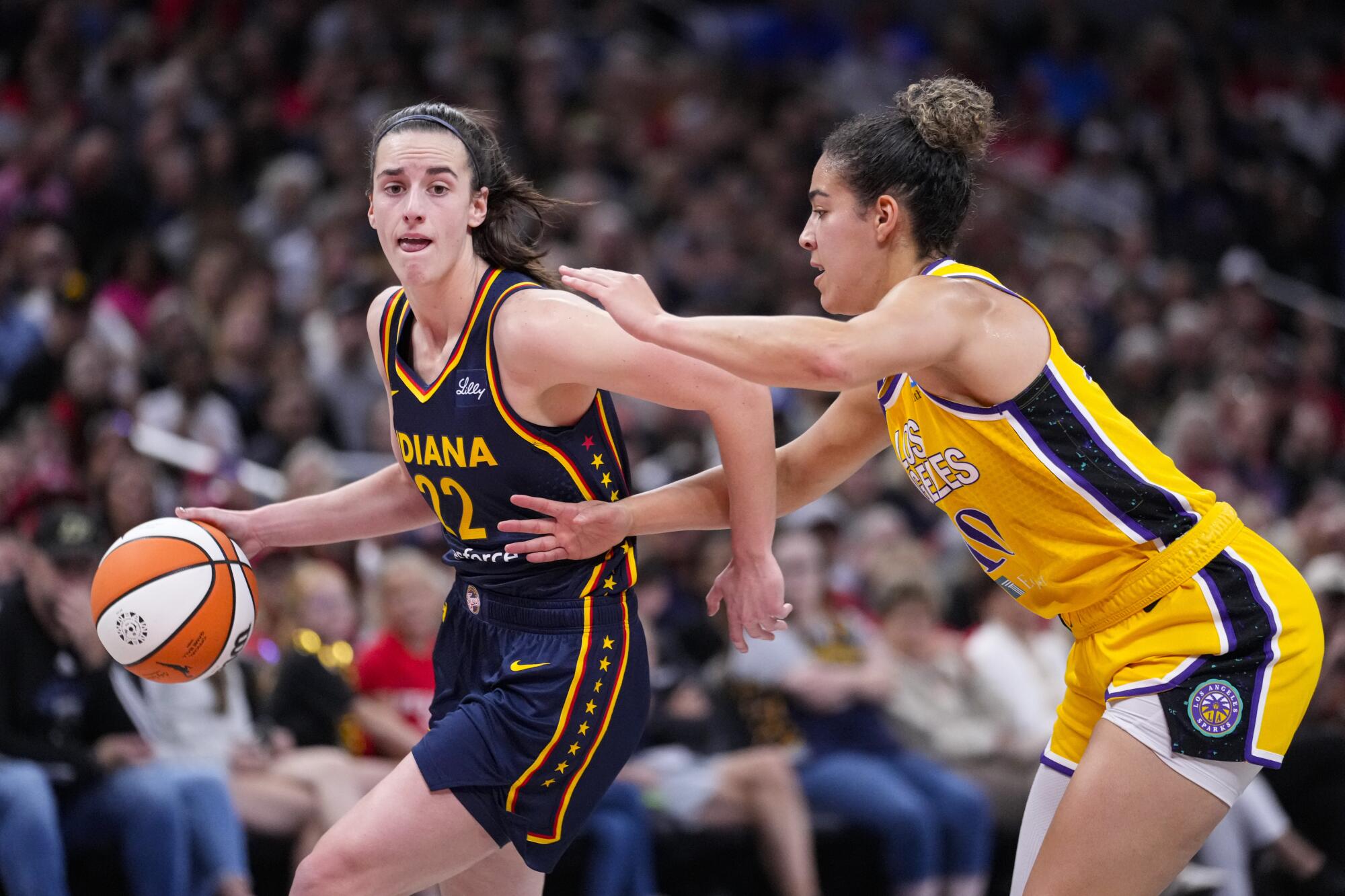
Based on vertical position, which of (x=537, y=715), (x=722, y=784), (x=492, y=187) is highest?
(x=492, y=187)

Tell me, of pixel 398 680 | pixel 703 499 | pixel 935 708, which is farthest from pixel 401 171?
pixel 935 708

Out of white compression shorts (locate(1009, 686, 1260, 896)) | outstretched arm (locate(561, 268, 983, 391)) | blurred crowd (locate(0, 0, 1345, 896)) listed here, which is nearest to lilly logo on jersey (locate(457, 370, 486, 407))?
outstretched arm (locate(561, 268, 983, 391))

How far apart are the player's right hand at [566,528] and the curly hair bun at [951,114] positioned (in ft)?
3.67

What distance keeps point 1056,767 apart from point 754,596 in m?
0.82

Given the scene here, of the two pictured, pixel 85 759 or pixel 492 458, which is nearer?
pixel 492 458

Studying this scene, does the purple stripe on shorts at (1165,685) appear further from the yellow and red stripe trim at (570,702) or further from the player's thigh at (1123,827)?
the yellow and red stripe trim at (570,702)

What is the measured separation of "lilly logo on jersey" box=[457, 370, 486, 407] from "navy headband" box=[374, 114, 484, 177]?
1.83ft

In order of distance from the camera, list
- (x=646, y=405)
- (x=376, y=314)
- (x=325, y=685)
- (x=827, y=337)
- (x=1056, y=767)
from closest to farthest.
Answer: (x=827, y=337) < (x=1056, y=767) < (x=376, y=314) < (x=325, y=685) < (x=646, y=405)

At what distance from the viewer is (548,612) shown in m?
3.58

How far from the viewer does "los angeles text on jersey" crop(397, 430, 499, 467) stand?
3506 millimetres

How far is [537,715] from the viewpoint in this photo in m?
3.50

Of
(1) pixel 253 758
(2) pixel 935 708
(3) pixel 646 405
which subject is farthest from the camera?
(3) pixel 646 405

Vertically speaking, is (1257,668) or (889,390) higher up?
(889,390)

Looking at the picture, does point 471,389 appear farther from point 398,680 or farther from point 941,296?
point 398,680
